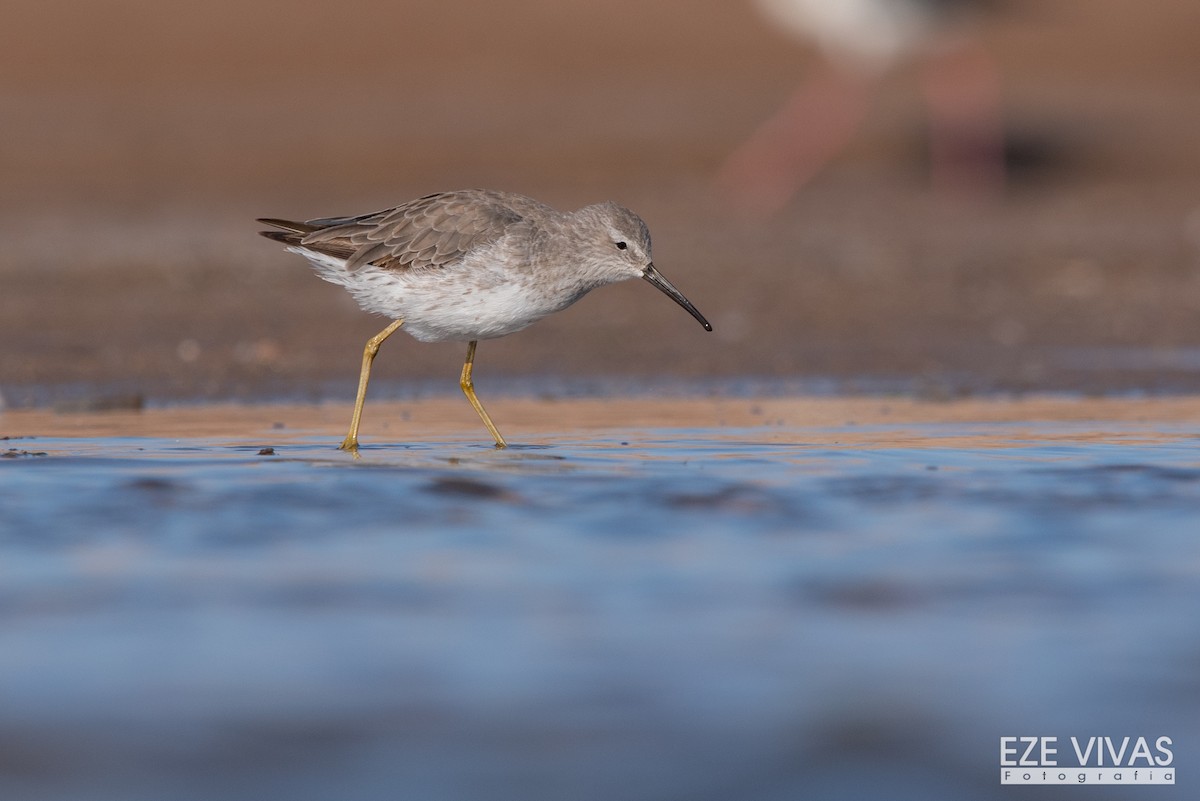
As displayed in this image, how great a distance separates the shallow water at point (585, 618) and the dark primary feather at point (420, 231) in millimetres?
→ 1143

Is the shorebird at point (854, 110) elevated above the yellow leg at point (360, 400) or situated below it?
above

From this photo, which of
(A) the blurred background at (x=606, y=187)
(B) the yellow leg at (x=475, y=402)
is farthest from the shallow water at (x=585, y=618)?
(A) the blurred background at (x=606, y=187)

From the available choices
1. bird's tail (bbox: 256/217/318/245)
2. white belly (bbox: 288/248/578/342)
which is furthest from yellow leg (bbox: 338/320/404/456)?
bird's tail (bbox: 256/217/318/245)

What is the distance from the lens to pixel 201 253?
15.1 m

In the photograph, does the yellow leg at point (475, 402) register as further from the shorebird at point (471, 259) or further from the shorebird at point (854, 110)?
the shorebird at point (854, 110)

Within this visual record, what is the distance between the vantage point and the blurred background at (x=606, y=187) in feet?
39.7

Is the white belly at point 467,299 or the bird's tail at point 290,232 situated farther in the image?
the bird's tail at point 290,232

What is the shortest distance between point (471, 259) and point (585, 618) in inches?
149

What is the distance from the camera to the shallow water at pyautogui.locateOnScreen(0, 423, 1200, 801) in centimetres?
438

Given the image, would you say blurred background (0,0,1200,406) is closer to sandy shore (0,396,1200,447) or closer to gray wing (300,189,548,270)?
sandy shore (0,396,1200,447)

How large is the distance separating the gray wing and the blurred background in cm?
171

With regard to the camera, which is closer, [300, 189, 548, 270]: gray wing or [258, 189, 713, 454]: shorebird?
[258, 189, 713, 454]: shorebird

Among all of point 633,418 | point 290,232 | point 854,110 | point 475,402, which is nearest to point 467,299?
point 475,402

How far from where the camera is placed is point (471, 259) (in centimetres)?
912
